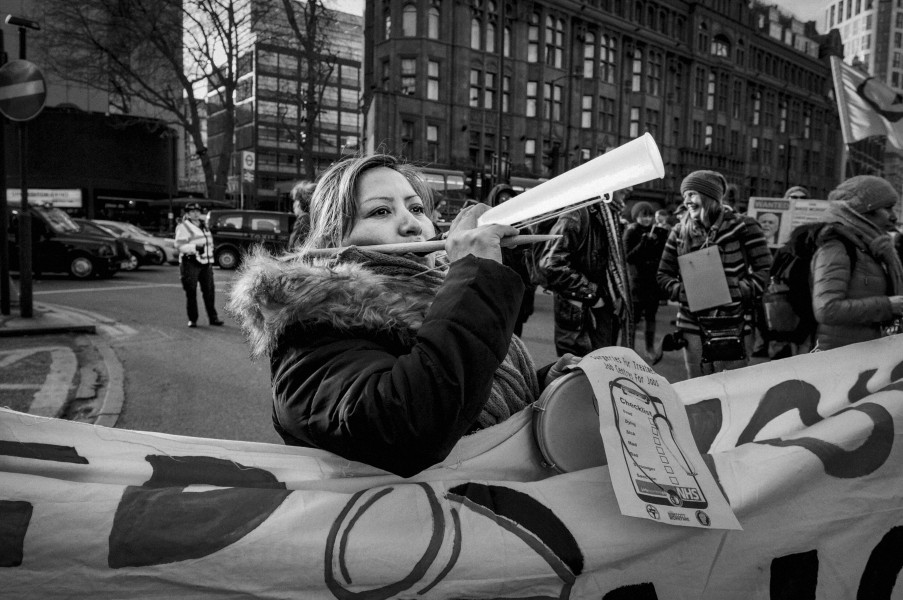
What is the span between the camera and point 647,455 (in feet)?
4.62

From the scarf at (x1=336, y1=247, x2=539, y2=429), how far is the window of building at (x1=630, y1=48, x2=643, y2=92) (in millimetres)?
48398

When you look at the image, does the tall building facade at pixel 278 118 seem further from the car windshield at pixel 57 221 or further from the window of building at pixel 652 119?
the car windshield at pixel 57 221

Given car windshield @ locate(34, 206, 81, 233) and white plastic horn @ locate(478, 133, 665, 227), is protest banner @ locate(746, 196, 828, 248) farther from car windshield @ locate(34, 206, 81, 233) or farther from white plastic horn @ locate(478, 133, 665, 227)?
car windshield @ locate(34, 206, 81, 233)

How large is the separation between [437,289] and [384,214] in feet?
0.95

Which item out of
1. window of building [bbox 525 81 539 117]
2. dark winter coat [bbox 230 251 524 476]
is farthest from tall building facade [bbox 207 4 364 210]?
dark winter coat [bbox 230 251 524 476]

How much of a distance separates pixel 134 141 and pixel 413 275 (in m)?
38.4

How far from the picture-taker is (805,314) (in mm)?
4105

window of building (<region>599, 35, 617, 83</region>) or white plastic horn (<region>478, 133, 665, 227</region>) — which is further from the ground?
window of building (<region>599, 35, 617, 83</region>)

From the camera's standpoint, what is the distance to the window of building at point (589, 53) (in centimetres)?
4350

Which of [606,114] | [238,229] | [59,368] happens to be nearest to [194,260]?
[59,368]

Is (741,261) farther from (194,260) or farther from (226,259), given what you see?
(226,259)

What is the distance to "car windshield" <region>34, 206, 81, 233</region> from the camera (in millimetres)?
15758

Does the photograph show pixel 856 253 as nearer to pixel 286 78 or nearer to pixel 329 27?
pixel 329 27

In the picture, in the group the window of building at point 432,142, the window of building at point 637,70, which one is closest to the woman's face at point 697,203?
the window of building at point 432,142
